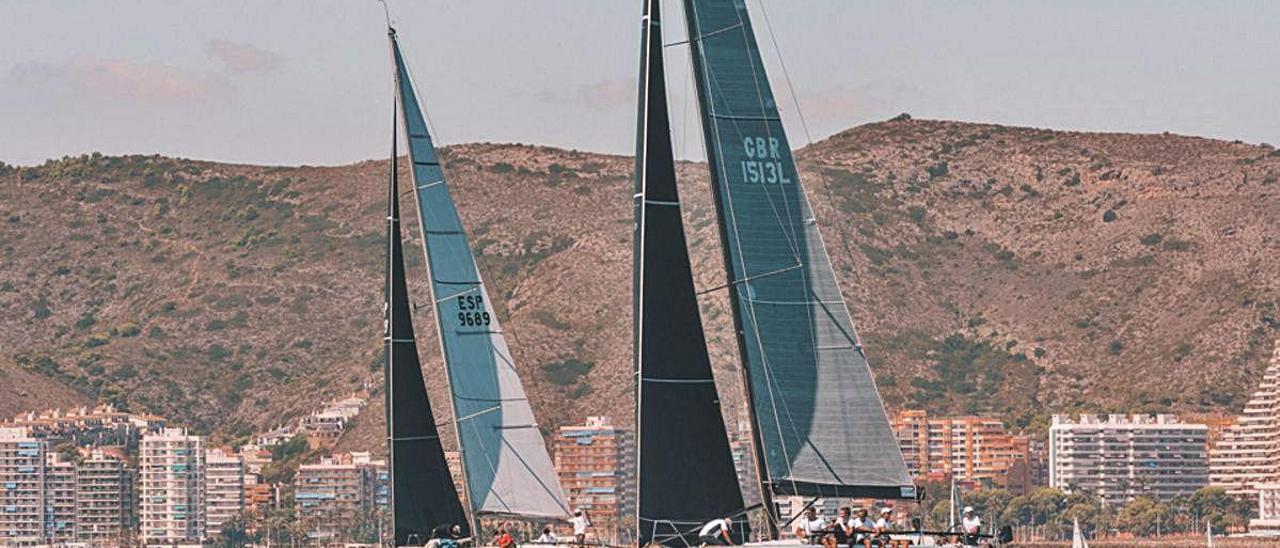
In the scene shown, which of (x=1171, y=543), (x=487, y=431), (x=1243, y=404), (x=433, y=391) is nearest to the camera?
(x=487, y=431)

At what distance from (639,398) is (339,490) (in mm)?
152075

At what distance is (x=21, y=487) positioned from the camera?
190125 mm

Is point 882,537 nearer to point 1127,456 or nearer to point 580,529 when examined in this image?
point 580,529

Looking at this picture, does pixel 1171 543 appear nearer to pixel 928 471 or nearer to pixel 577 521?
pixel 928 471

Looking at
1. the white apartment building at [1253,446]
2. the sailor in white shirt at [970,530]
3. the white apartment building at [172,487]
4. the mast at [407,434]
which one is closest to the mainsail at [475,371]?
the mast at [407,434]

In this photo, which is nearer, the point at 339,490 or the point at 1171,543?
the point at 1171,543

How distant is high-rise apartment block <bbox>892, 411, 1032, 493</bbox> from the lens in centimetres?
18700

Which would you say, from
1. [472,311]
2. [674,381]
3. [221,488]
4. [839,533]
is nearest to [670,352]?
[674,381]

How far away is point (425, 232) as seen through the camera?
3969 centimetres

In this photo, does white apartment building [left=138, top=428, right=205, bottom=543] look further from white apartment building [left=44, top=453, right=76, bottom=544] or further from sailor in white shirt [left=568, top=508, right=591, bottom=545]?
sailor in white shirt [left=568, top=508, right=591, bottom=545]

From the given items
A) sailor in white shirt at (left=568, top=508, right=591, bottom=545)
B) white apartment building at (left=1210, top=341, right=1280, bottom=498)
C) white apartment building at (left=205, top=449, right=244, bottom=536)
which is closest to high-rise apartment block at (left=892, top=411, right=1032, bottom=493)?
white apartment building at (left=1210, top=341, right=1280, bottom=498)

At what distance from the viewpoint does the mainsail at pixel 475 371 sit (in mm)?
39188

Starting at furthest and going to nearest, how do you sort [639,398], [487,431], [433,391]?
[433,391], [487,431], [639,398]

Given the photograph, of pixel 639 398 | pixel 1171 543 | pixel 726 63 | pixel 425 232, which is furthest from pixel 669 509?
pixel 1171 543
